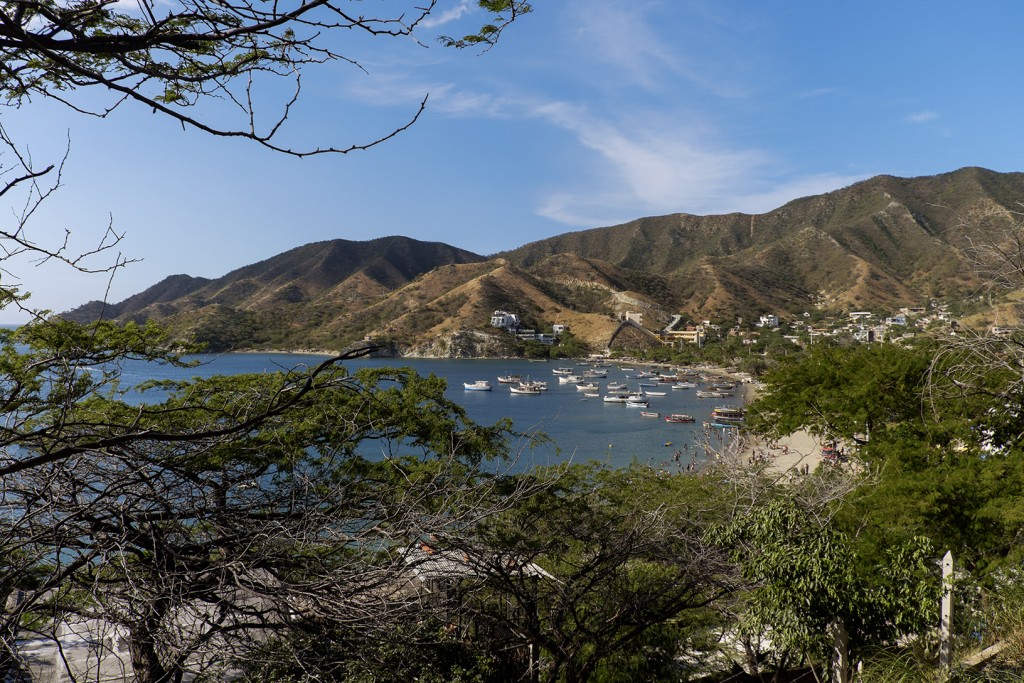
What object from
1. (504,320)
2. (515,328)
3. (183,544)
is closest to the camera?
(183,544)

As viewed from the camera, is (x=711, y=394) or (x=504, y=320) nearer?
(x=711, y=394)

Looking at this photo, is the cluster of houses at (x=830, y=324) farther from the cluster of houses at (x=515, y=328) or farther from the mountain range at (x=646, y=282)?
the cluster of houses at (x=515, y=328)

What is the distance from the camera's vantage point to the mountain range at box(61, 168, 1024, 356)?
93.1m

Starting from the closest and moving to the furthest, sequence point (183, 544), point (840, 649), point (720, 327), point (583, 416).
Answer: point (183, 544) → point (840, 649) → point (583, 416) → point (720, 327)

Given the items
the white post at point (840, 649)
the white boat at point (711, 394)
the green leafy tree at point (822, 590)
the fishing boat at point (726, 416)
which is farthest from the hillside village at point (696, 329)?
the white post at point (840, 649)

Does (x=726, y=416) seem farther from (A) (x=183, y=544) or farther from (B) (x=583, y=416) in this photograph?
(A) (x=183, y=544)

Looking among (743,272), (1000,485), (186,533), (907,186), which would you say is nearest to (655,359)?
(743,272)

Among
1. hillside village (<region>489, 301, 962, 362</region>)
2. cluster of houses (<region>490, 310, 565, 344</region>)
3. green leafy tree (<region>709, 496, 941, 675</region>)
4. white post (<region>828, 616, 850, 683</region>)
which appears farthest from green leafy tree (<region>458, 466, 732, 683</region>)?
cluster of houses (<region>490, 310, 565, 344</region>)

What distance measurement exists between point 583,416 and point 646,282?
7782cm

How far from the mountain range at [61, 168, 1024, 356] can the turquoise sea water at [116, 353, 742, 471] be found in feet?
78.7

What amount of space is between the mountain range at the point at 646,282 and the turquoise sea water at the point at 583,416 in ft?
78.7

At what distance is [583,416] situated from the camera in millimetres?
45156

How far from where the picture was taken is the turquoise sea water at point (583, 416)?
98.3ft

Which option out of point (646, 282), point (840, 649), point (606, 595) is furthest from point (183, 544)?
point (646, 282)
